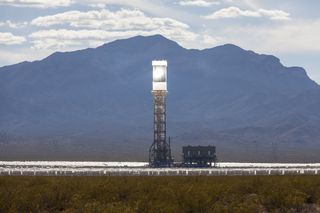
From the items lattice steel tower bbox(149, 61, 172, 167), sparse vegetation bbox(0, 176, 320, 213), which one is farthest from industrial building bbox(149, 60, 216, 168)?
sparse vegetation bbox(0, 176, 320, 213)

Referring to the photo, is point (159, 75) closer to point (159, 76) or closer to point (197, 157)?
point (159, 76)

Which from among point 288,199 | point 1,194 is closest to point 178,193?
point 288,199

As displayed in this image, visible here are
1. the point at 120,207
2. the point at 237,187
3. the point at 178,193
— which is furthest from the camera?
the point at 237,187

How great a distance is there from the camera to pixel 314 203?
34.6m

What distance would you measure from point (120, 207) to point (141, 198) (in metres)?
5.87

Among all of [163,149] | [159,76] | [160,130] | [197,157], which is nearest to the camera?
[197,157]

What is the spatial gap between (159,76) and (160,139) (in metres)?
13.3

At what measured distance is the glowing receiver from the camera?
132 meters

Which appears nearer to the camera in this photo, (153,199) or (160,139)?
(153,199)

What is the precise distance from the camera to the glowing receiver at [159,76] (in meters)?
132

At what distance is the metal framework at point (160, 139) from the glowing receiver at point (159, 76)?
1.26 meters

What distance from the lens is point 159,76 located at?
13400cm

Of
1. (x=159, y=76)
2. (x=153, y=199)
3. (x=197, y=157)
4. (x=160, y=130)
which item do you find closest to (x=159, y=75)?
(x=159, y=76)

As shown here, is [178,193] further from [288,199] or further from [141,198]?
[288,199]
